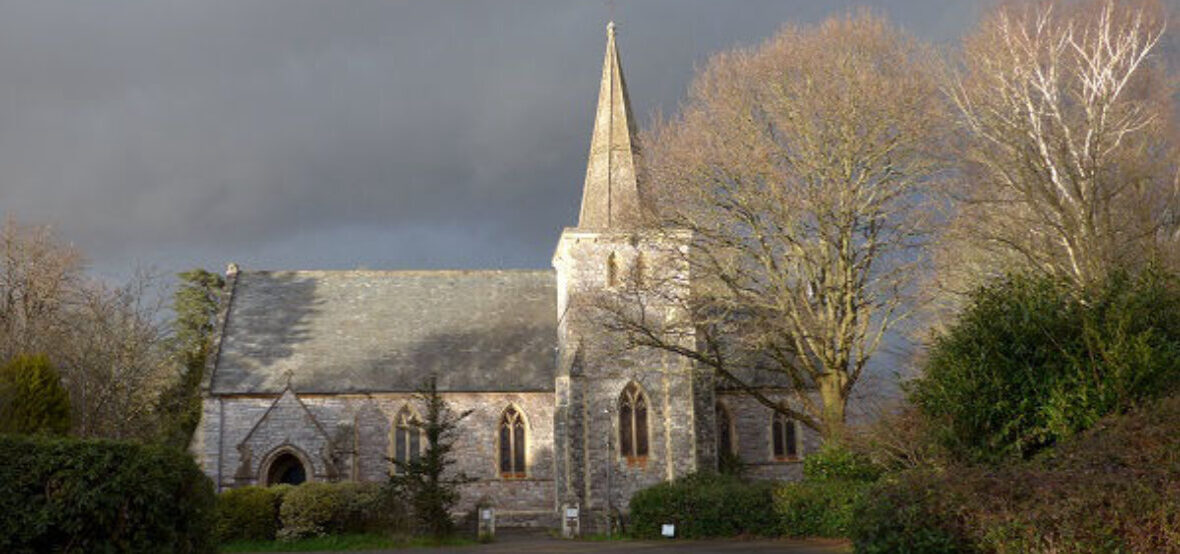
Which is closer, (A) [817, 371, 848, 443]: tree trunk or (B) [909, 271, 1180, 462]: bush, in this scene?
(B) [909, 271, 1180, 462]: bush

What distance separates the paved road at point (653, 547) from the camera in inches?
877

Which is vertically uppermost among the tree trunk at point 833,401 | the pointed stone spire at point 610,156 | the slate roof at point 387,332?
the pointed stone spire at point 610,156

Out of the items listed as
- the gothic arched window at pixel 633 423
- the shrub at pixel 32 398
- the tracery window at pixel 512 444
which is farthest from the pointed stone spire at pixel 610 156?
the shrub at pixel 32 398

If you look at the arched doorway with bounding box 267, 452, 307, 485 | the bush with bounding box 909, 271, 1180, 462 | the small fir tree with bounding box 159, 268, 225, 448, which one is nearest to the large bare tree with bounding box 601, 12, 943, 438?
the bush with bounding box 909, 271, 1180, 462

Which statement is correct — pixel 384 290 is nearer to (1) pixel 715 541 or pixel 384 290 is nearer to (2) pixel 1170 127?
(1) pixel 715 541

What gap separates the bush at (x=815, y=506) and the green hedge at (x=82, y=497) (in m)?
15.0

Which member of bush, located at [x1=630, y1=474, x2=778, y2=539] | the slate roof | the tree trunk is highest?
the slate roof

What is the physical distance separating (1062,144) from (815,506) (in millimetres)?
9569

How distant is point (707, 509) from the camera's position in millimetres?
26234

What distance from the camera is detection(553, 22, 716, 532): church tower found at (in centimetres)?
2902

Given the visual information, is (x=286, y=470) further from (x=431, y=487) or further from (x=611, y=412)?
(x=611, y=412)

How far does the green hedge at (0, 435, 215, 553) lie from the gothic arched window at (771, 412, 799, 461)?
22.8m

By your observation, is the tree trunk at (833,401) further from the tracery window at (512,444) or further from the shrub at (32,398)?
the shrub at (32,398)

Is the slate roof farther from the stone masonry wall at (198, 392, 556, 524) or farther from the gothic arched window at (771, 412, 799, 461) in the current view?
the gothic arched window at (771, 412, 799, 461)
